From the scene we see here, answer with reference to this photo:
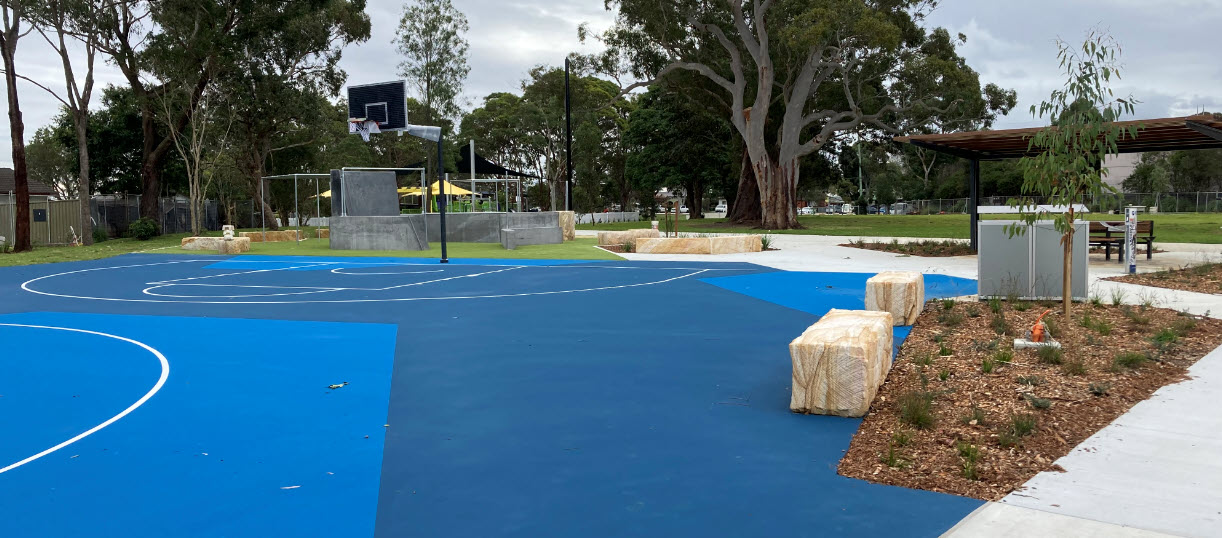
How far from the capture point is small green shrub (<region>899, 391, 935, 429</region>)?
20.2ft

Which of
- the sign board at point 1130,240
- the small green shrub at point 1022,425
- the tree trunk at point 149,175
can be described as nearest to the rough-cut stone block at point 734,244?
the sign board at point 1130,240

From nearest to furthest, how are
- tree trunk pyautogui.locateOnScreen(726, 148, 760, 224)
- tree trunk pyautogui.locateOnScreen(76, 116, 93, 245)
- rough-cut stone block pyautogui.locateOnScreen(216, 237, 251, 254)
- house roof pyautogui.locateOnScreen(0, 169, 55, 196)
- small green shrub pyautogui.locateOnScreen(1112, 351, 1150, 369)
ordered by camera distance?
small green shrub pyautogui.locateOnScreen(1112, 351, 1150, 369)
rough-cut stone block pyautogui.locateOnScreen(216, 237, 251, 254)
tree trunk pyautogui.locateOnScreen(76, 116, 93, 245)
tree trunk pyautogui.locateOnScreen(726, 148, 760, 224)
house roof pyautogui.locateOnScreen(0, 169, 55, 196)

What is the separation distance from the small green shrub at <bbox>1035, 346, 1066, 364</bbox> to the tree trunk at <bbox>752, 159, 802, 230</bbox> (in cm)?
3589

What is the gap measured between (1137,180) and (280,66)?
67814 mm

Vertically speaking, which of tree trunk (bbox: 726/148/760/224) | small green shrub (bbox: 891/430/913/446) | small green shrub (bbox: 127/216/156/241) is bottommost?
small green shrub (bbox: 891/430/913/446)

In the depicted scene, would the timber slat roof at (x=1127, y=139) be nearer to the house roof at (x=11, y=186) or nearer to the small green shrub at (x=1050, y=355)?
the small green shrub at (x=1050, y=355)

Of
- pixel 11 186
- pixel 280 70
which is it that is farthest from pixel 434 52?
pixel 11 186

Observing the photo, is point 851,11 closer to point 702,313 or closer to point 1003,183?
Answer: point 702,313

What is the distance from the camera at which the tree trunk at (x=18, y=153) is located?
1265 inches

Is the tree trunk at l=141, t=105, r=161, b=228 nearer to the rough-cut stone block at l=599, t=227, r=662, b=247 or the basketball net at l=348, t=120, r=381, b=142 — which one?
the basketball net at l=348, t=120, r=381, b=142

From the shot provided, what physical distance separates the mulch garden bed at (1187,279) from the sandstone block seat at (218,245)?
25.1 meters

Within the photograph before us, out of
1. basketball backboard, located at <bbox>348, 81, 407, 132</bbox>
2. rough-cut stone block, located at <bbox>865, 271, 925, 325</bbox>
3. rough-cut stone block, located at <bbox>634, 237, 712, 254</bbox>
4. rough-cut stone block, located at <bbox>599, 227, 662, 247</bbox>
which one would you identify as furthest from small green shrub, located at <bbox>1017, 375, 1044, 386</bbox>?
basketball backboard, located at <bbox>348, 81, 407, 132</bbox>

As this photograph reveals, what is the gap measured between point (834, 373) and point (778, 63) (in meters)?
40.9

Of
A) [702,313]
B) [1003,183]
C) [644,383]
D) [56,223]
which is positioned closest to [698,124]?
[1003,183]
